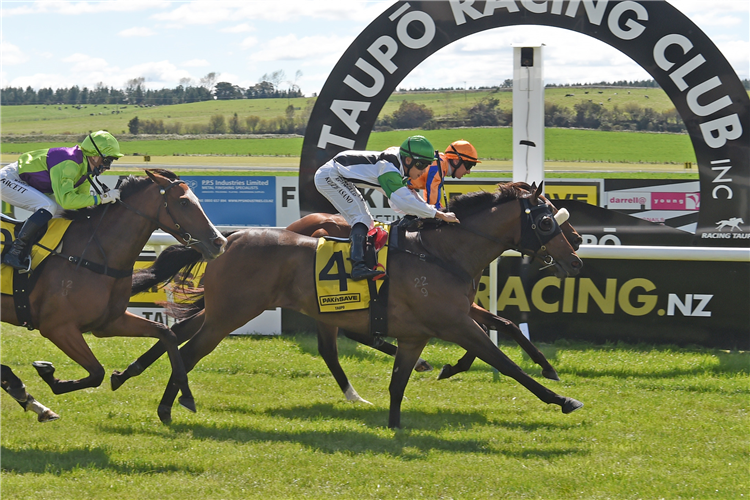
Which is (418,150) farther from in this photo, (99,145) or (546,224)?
(99,145)

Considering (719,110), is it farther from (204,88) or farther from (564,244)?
(204,88)

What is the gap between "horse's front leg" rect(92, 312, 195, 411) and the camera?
529 centimetres

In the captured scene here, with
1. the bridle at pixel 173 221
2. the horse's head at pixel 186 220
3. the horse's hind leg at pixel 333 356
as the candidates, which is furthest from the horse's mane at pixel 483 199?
the bridle at pixel 173 221

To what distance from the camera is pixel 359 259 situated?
203 inches

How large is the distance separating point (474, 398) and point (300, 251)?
1.89m

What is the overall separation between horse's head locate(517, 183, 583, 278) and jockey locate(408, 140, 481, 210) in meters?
0.92

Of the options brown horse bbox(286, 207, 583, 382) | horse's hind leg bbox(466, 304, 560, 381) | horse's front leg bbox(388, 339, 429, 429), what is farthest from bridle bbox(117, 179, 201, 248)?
horse's hind leg bbox(466, 304, 560, 381)

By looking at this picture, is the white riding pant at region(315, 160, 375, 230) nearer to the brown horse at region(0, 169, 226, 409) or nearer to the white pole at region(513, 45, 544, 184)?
the brown horse at region(0, 169, 226, 409)

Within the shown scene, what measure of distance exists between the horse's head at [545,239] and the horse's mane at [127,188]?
96.9 inches

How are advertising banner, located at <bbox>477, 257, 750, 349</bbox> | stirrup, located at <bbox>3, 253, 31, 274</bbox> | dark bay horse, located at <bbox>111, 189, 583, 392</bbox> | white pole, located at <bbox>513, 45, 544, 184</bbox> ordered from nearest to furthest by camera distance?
1. stirrup, located at <bbox>3, 253, 31, 274</bbox>
2. dark bay horse, located at <bbox>111, 189, 583, 392</bbox>
3. white pole, located at <bbox>513, 45, 544, 184</bbox>
4. advertising banner, located at <bbox>477, 257, 750, 349</bbox>

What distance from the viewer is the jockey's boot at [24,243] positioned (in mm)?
5008

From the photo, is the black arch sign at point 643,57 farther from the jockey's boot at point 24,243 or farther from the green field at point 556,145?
the jockey's boot at point 24,243

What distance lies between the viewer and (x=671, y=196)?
27.1 ft

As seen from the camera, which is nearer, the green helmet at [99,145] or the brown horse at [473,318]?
the green helmet at [99,145]
